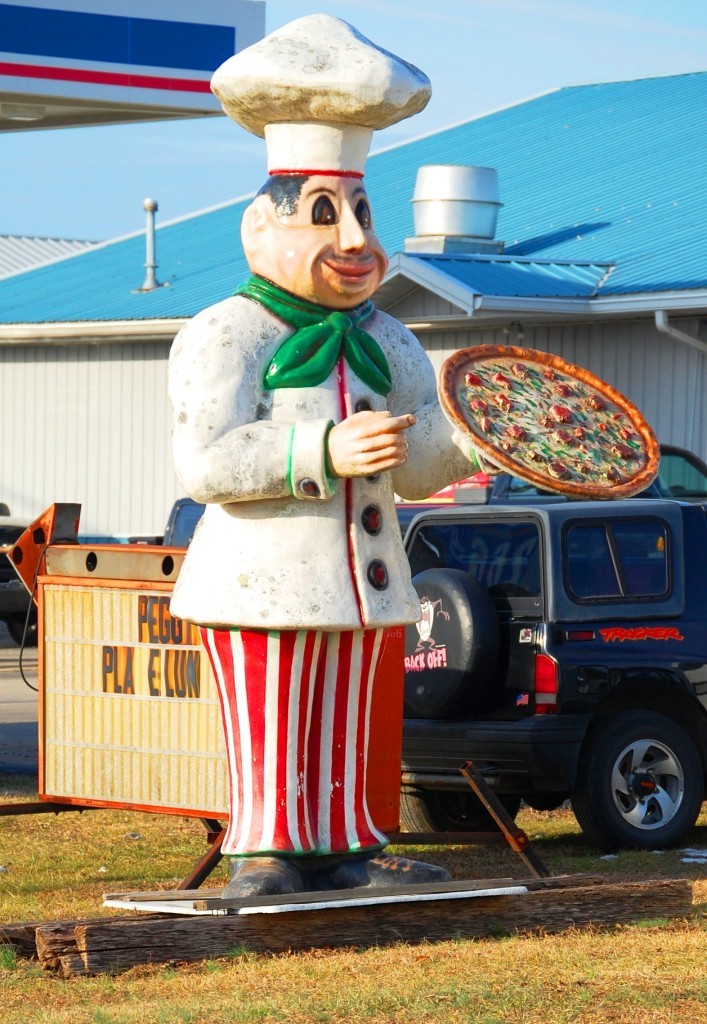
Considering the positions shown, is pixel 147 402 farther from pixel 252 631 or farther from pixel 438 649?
pixel 252 631

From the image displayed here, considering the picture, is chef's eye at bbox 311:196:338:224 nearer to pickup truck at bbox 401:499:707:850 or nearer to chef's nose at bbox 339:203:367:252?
chef's nose at bbox 339:203:367:252

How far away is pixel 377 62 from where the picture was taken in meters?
6.15

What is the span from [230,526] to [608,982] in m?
1.92

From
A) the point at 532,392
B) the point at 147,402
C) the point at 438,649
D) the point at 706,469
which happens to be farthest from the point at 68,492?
the point at 532,392

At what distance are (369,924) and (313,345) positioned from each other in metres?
1.91

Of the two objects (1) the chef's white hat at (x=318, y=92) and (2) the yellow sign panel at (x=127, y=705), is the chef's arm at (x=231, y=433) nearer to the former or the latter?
(1) the chef's white hat at (x=318, y=92)

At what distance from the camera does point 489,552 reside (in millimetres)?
8758

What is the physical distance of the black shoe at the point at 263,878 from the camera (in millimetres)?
5945

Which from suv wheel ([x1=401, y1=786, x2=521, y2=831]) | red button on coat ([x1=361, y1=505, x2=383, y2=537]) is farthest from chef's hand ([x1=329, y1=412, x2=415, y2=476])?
suv wheel ([x1=401, y1=786, x2=521, y2=831])

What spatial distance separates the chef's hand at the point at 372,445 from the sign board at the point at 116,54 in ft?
21.2

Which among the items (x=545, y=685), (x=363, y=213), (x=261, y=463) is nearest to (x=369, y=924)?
(x=261, y=463)

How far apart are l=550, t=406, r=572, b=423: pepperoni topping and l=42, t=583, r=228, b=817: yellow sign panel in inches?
67.9

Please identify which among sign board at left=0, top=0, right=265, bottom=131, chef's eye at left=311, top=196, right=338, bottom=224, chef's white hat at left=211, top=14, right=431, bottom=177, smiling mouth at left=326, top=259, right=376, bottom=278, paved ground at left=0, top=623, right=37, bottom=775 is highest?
sign board at left=0, top=0, right=265, bottom=131

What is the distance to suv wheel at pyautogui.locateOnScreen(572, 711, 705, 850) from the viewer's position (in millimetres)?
8297
